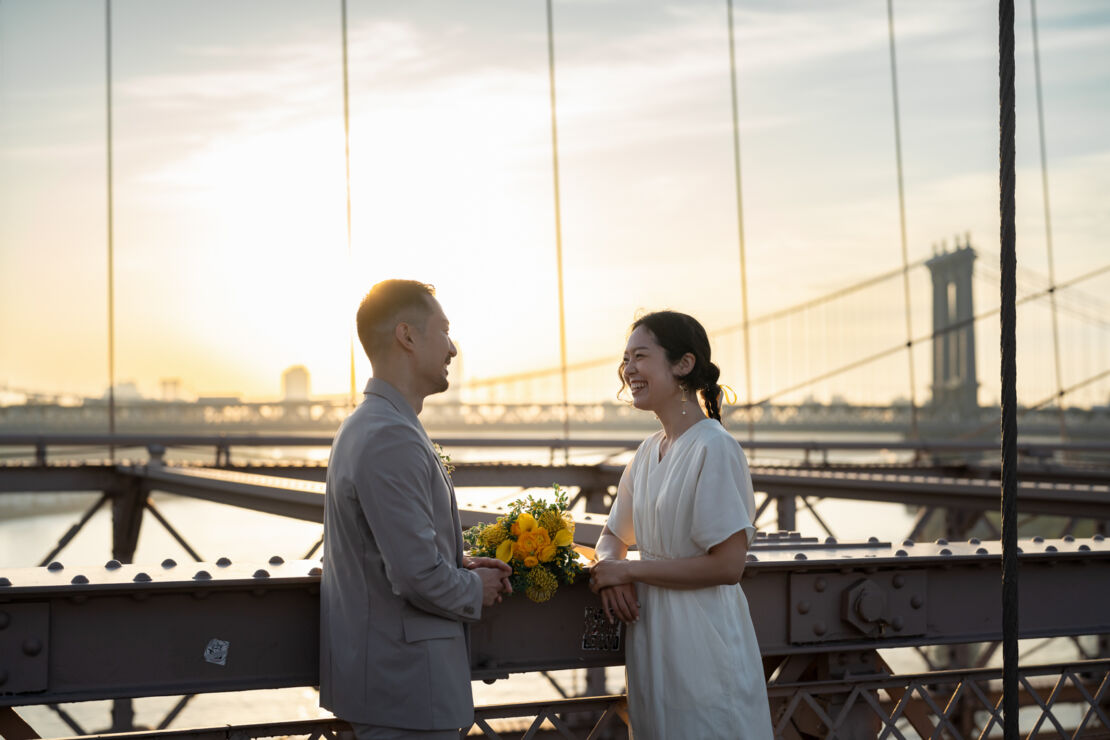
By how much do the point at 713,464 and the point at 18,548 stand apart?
137ft

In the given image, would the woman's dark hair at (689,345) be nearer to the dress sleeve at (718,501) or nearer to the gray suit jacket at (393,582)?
the dress sleeve at (718,501)

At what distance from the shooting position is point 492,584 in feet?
6.90

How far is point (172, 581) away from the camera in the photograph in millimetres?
2152

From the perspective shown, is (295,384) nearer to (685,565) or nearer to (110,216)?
(110,216)

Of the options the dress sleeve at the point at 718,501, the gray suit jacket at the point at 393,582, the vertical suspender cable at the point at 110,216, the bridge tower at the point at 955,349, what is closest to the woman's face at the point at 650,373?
the dress sleeve at the point at 718,501

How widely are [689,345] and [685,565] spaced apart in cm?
45

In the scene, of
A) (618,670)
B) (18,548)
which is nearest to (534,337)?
(618,670)

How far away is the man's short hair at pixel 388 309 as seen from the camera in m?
2.07

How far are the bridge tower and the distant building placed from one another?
31.4 ft

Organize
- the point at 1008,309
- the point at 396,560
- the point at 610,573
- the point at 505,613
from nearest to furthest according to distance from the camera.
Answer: the point at 1008,309 → the point at 396,560 → the point at 610,573 → the point at 505,613

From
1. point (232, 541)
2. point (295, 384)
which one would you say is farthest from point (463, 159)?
point (232, 541)

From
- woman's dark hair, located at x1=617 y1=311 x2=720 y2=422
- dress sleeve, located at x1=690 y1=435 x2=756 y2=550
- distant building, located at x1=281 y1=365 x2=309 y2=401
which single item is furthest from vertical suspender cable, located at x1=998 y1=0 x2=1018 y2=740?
distant building, located at x1=281 y1=365 x2=309 y2=401

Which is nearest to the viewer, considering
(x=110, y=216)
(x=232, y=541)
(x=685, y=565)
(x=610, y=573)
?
(x=685, y=565)

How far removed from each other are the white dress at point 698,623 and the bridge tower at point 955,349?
51.0 ft
